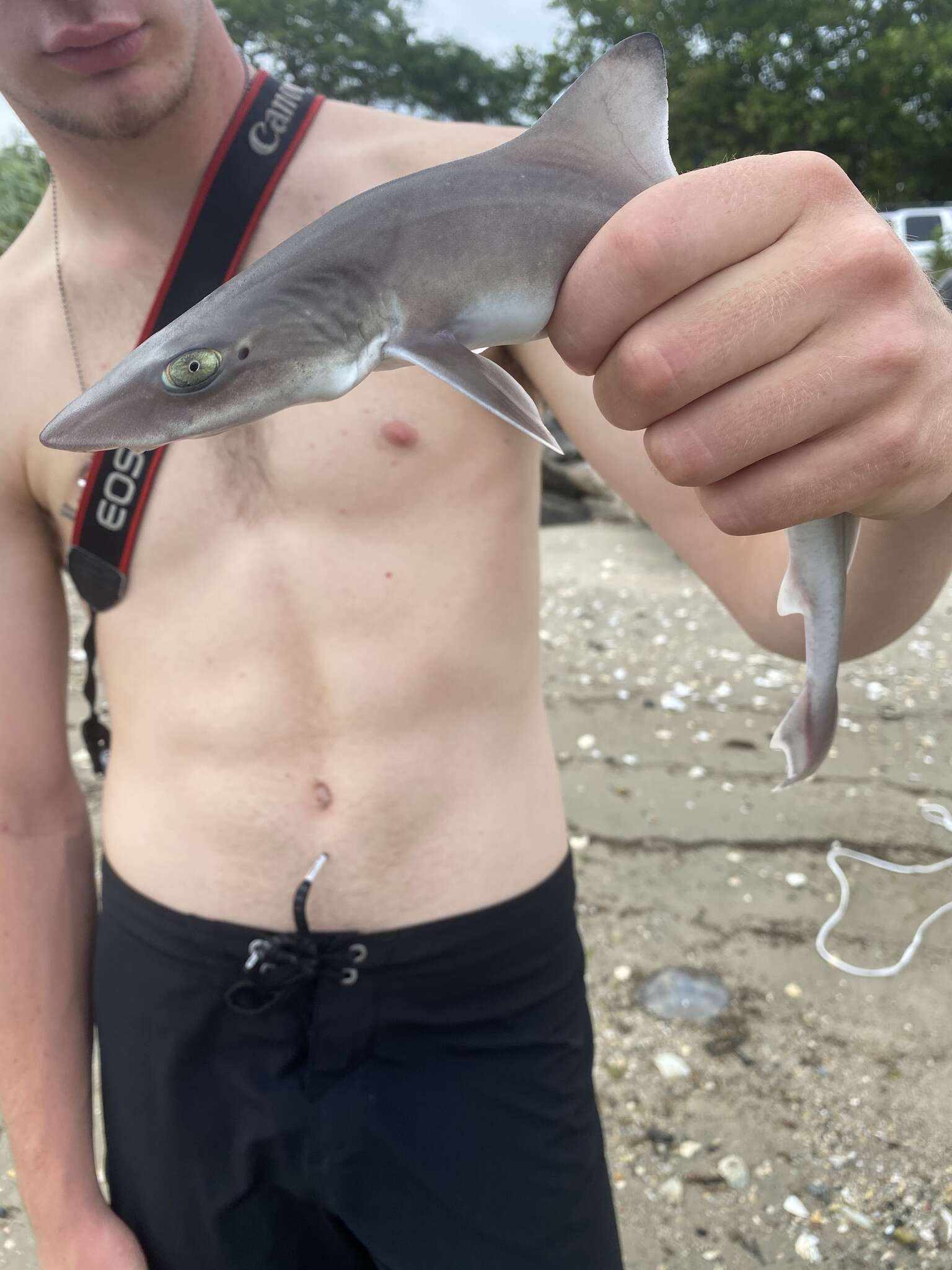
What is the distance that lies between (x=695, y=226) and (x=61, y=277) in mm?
1427

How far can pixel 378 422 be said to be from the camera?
1.65 m

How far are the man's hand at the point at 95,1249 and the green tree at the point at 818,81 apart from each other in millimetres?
19840

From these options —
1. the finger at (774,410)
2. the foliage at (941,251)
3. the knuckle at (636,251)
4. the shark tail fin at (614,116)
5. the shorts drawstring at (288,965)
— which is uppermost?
the shark tail fin at (614,116)

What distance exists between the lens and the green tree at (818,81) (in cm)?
1742

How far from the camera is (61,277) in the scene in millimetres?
1755

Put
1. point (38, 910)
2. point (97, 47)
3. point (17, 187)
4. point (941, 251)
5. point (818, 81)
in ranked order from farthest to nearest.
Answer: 1. point (818, 81)
2. point (941, 251)
3. point (17, 187)
4. point (38, 910)
5. point (97, 47)

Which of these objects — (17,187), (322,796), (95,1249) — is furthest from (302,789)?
(17,187)

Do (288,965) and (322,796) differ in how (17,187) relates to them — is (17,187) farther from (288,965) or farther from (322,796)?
(288,965)

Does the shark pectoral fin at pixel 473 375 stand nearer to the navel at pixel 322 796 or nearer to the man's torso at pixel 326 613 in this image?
the man's torso at pixel 326 613

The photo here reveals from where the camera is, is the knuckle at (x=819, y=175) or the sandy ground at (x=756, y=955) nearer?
the knuckle at (x=819, y=175)

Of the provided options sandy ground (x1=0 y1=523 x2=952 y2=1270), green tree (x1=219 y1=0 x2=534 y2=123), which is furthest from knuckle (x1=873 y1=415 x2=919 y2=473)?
green tree (x1=219 y1=0 x2=534 y2=123)

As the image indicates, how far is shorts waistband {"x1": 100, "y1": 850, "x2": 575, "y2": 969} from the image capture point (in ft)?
5.57

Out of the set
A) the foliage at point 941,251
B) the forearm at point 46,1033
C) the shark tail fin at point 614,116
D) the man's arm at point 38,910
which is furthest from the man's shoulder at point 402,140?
the foliage at point 941,251

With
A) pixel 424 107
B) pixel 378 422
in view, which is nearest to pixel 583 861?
pixel 378 422
